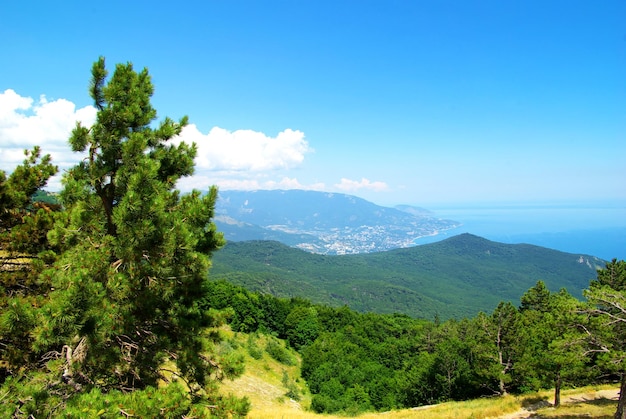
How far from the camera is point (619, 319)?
8.03 meters

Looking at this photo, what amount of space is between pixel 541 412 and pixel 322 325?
45.1 metres

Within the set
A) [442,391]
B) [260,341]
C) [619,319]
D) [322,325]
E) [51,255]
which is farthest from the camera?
[322,325]

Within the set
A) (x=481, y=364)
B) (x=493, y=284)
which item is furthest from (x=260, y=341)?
(x=493, y=284)

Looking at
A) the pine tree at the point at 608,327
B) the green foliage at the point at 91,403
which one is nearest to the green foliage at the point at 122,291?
the green foliage at the point at 91,403

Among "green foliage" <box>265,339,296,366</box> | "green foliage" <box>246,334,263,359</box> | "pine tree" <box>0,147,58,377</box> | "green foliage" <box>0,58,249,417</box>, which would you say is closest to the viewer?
"green foliage" <box>0,58,249,417</box>

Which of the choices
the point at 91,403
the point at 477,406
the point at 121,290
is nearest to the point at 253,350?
the point at 477,406

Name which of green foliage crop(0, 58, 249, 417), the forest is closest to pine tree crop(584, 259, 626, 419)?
the forest

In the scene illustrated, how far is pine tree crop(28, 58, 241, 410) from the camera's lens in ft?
14.4

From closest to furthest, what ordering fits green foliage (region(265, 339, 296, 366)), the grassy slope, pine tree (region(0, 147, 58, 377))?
pine tree (region(0, 147, 58, 377))
the grassy slope
green foliage (region(265, 339, 296, 366))

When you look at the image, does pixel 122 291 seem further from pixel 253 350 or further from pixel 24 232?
pixel 253 350

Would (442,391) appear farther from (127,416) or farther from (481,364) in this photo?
(127,416)

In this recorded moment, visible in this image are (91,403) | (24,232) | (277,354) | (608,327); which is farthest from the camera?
(277,354)

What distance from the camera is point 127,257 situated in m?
4.83

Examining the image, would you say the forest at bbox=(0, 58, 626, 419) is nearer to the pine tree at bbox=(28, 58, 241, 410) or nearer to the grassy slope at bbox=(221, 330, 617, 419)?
the pine tree at bbox=(28, 58, 241, 410)
